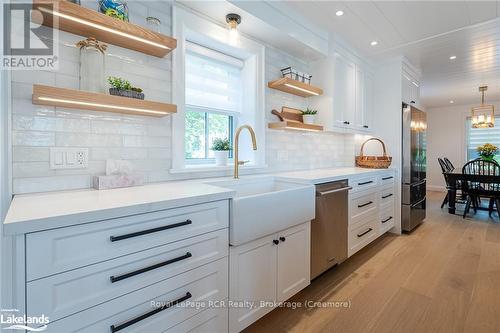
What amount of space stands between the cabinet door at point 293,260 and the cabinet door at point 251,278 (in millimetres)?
71

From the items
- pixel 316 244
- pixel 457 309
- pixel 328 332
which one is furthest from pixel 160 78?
pixel 457 309

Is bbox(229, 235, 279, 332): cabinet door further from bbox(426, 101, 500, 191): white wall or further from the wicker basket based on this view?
bbox(426, 101, 500, 191): white wall

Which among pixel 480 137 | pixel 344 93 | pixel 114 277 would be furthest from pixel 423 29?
pixel 480 137

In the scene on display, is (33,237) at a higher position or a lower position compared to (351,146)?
lower

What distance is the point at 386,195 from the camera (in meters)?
3.18

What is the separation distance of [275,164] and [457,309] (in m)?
1.84

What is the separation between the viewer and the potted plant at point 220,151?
2.09 meters

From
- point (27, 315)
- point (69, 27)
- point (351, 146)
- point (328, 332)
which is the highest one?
point (69, 27)

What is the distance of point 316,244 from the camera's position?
6.51 ft

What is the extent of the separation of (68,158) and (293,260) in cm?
158

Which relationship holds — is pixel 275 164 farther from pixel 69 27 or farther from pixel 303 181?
pixel 69 27

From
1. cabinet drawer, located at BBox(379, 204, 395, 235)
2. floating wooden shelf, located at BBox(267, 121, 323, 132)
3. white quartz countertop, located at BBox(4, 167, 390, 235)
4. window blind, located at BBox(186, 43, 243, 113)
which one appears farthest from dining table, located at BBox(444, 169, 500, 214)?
white quartz countertop, located at BBox(4, 167, 390, 235)

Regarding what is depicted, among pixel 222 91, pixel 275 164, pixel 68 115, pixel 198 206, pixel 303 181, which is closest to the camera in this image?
pixel 198 206

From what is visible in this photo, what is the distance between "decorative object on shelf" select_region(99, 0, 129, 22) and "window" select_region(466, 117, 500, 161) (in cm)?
863
